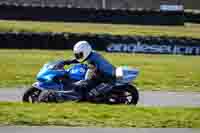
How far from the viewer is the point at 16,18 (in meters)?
40.4

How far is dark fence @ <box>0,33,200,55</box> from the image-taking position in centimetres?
2791

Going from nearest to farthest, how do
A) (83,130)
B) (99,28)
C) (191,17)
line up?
(83,130) < (99,28) < (191,17)

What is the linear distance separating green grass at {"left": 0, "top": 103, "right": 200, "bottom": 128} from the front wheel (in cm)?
236

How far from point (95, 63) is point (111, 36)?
625 inches

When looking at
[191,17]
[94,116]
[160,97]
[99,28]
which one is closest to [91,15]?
[99,28]

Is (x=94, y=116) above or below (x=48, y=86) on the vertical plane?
above

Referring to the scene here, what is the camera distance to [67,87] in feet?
41.2

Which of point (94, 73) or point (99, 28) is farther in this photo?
point (99, 28)

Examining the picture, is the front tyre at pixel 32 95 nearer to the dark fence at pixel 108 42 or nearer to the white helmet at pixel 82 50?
the white helmet at pixel 82 50

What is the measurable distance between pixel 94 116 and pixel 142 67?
48.4 ft

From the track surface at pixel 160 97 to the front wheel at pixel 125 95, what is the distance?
1203 millimetres

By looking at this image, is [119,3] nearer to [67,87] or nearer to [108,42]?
[108,42]

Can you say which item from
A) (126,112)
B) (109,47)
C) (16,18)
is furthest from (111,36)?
(126,112)

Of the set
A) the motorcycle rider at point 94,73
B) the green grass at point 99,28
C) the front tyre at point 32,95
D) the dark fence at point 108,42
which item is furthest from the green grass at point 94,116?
the green grass at point 99,28
